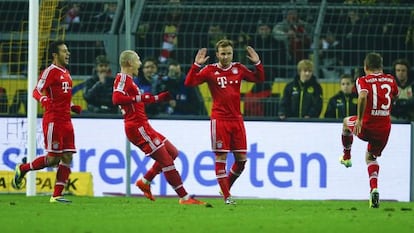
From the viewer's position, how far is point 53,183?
19594 millimetres

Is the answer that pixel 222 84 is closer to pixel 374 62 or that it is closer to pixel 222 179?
pixel 222 179

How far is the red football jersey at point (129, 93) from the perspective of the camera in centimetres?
1582

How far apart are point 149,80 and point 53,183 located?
7.78 feet

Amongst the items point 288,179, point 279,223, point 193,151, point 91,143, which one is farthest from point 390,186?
point 279,223

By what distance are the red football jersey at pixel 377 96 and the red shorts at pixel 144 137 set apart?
2.70m

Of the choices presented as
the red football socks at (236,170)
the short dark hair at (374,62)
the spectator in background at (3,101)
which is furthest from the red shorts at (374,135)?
the spectator in background at (3,101)

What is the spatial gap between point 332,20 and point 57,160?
7.12 m

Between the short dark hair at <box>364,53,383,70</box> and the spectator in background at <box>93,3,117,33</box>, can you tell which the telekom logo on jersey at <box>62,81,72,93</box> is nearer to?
the short dark hair at <box>364,53,383,70</box>

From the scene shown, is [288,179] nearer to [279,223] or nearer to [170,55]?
[170,55]

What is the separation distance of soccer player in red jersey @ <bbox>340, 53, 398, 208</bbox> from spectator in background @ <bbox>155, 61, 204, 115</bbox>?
5040 millimetres

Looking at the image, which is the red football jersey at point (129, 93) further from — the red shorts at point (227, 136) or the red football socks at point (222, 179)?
the red football socks at point (222, 179)

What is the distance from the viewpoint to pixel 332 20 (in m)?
21.6

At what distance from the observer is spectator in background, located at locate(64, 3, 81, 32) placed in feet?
70.5

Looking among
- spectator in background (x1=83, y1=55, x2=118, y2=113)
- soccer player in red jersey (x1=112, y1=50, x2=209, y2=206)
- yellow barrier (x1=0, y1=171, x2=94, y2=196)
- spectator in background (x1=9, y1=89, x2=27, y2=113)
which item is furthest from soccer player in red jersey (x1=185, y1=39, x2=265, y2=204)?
spectator in background (x1=9, y1=89, x2=27, y2=113)
